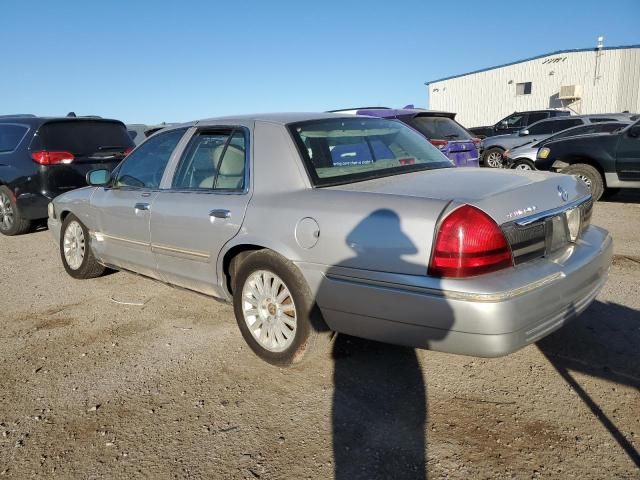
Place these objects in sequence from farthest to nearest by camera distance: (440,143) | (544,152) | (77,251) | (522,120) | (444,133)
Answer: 1. (522,120)
2. (544,152)
3. (444,133)
4. (440,143)
5. (77,251)

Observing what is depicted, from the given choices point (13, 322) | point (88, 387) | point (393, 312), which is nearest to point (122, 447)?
point (88, 387)

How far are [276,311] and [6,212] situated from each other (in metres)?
6.08

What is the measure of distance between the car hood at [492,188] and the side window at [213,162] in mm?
860

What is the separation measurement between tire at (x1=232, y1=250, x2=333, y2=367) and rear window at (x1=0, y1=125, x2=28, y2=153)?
18.1 ft

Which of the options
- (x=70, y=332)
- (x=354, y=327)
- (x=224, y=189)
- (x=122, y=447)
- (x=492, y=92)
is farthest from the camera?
(x=492, y=92)

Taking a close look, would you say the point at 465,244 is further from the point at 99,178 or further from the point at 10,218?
the point at 10,218

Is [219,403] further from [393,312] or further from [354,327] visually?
[393,312]

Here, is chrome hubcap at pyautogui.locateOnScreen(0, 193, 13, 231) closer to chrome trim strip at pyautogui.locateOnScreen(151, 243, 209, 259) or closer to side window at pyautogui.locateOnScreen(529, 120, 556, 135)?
chrome trim strip at pyautogui.locateOnScreen(151, 243, 209, 259)

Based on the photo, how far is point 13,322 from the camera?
13.4 feet

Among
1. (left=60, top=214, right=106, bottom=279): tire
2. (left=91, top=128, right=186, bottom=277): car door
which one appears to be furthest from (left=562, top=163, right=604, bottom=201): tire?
(left=60, top=214, right=106, bottom=279): tire

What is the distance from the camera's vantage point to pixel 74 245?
5.07 meters

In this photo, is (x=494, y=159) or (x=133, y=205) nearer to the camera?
(x=133, y=205)

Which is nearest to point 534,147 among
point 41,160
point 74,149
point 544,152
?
point 544,152

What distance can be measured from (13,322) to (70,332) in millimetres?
615
